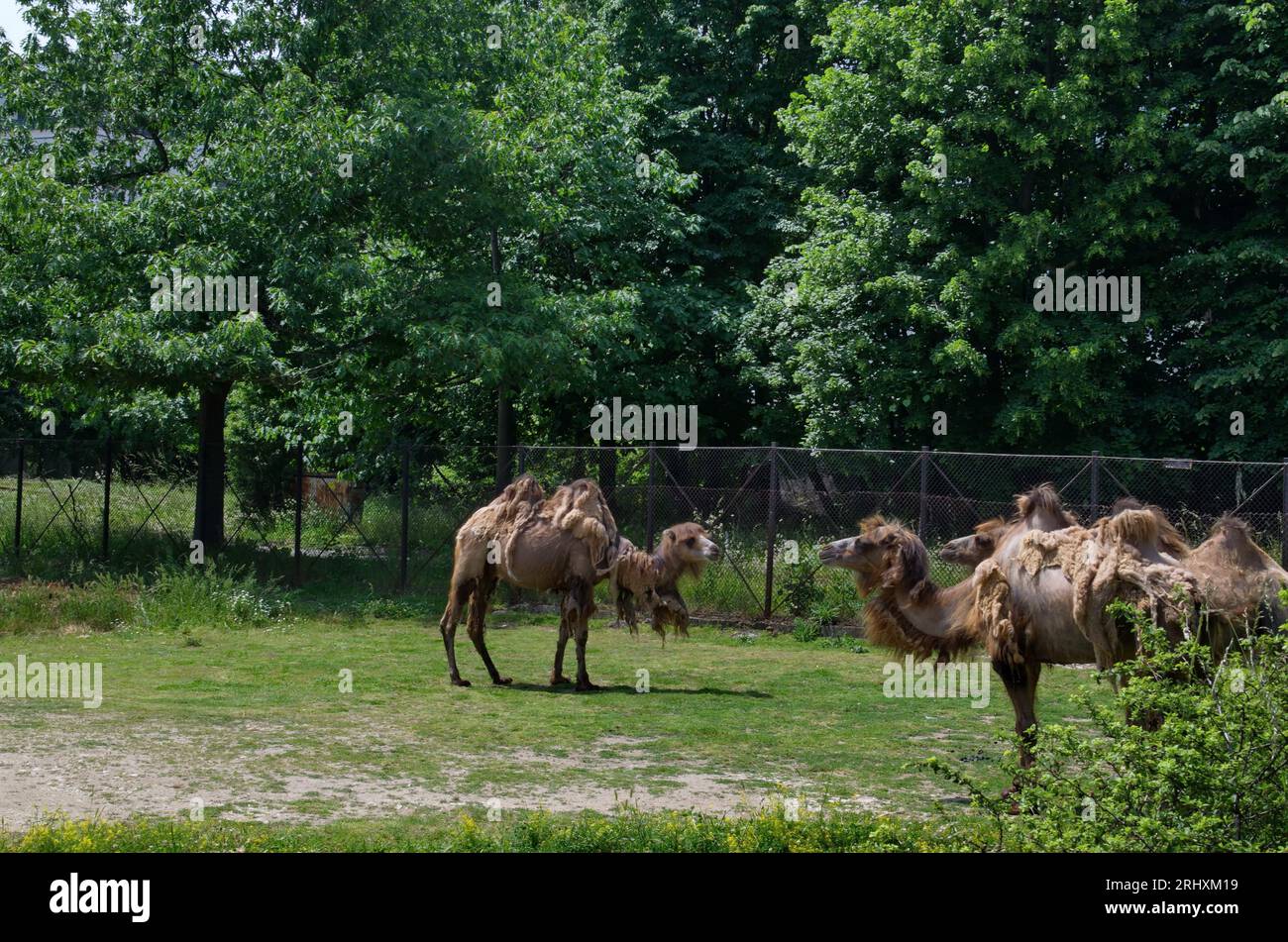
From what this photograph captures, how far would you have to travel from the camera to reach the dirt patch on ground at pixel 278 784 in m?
8.04

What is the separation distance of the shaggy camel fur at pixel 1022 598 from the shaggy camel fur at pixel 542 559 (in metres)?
4.06

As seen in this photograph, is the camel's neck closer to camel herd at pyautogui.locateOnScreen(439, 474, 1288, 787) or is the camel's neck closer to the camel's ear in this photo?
camel herd at pyautogui.locateOnScreen(439, 474, 1288, 787)

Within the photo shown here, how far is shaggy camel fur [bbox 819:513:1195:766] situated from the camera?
28.2 feet

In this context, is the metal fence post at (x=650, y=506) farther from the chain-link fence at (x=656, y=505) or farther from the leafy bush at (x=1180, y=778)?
the leafy bush at (x=1180, y=778)

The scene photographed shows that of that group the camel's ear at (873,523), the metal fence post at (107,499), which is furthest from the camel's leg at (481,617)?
the metal fence post at (107,499)

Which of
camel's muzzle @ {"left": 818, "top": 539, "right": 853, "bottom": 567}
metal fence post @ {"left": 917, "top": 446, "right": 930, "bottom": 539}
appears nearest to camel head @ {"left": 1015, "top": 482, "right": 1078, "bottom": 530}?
camel's muzzle @ {"left": 818, "top": 539, "right": 853, "bottom": 567}

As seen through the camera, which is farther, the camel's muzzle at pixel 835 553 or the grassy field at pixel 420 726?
the camel's muzzle at pixel 835 553

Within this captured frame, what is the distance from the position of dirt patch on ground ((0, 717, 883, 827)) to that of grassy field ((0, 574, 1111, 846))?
31 millimetres

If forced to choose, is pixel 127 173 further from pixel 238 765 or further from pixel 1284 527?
pixel 1284 527

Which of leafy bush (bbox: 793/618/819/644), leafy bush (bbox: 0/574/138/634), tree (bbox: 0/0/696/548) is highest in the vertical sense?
tree (bbox: 0/0/696/548)

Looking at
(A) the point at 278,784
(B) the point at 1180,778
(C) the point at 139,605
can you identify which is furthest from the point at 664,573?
(C) the point at 139,605

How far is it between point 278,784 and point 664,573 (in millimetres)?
5619

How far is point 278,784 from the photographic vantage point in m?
8.74
